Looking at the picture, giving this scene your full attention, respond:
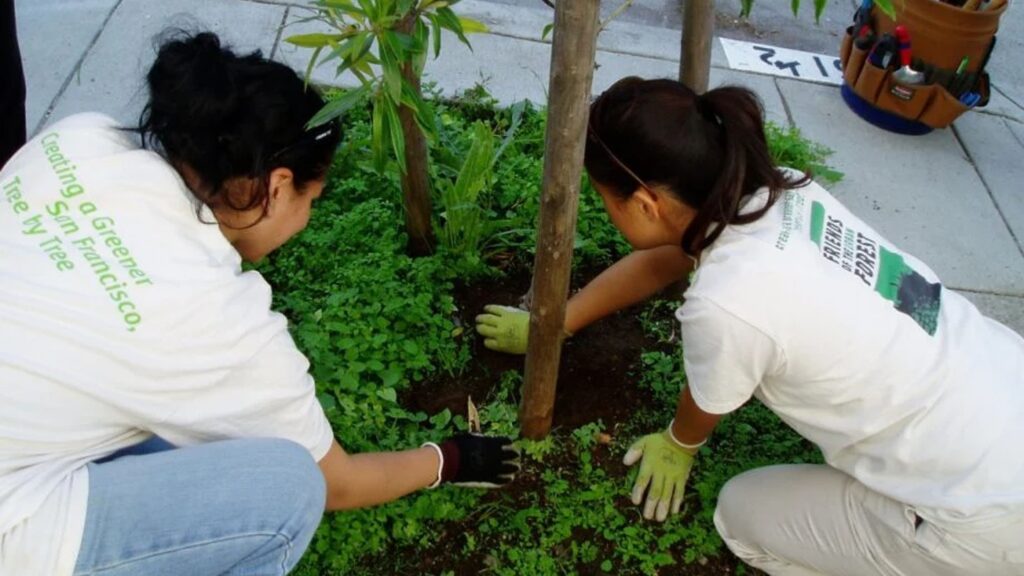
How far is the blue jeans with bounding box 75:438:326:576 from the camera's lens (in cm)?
128

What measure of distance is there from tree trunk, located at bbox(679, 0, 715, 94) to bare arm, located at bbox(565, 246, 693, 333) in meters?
0.38

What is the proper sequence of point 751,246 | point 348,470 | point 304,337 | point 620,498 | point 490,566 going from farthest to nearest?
point 304,337, point 620,498, point 490,566, point 348,470, point 751,246

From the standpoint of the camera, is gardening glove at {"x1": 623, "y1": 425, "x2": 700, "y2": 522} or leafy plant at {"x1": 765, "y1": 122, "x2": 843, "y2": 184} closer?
gardening glove at {"x1": 623, "y1": 425, "x2": 700, "y2": 522}

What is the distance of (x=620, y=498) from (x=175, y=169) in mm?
1184

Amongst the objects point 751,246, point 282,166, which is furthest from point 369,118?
point 751,246

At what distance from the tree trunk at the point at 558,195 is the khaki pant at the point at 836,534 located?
46 centimetres

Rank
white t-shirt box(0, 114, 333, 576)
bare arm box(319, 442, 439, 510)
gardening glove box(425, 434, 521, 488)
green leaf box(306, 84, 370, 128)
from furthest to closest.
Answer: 1. gardening glove box(425, 434, 521, 488)
2. bare arm box(319, 442, 439, 510)
3. green leaf box(306, 84, 370, 128)
4. white t-shirt box(0, 114, 333, 576)

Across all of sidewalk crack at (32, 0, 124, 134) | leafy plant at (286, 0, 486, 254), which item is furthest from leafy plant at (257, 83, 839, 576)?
sidewalk crack at (32, 0, 124, 134)

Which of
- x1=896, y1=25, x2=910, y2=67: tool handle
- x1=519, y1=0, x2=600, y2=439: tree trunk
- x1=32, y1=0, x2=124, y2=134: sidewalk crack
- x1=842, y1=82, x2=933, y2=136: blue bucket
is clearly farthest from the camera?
x1=842, y1=82, x2=933, y2=136: blue bucket

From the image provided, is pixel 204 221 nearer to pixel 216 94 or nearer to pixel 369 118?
pixel 216 94

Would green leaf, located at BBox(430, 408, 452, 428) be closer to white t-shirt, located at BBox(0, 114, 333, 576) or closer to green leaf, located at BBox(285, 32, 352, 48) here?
white t-shirt, located at BBox(0, 114, 333, 576)

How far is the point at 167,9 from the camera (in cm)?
326

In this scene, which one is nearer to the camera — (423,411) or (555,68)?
(555,68)

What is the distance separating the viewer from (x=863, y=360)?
4.89ft
